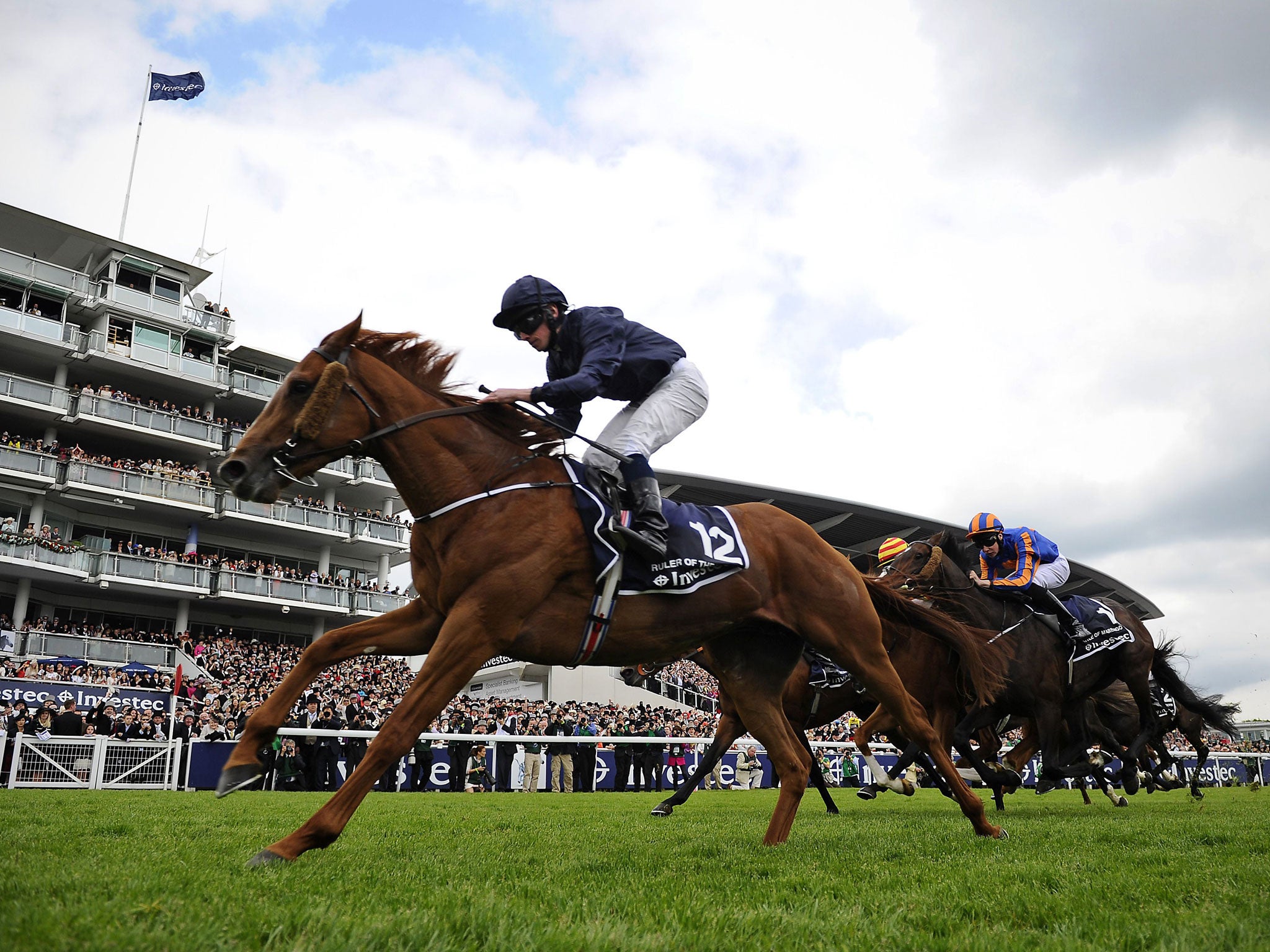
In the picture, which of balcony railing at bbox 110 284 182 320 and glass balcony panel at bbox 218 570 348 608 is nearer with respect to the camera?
glass balcony panel at bbox 218 570 348 608

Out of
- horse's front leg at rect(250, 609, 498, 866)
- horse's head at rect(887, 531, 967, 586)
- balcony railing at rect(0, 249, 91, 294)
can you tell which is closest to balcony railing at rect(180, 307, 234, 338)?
balcony railing at rect(0, 249, 91, 294)

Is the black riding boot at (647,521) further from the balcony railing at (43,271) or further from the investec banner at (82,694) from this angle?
the balcony railing at (43,271)

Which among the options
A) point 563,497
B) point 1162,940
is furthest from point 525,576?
point 1162,940

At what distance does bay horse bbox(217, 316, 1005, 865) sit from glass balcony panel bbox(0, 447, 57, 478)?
3989 centimetres

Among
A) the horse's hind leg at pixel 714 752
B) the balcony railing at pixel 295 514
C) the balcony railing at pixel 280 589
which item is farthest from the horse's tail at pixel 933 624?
the balcony railing at pixel 295 514

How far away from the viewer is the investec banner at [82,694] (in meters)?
24.6

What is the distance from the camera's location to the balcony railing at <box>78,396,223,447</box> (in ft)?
133

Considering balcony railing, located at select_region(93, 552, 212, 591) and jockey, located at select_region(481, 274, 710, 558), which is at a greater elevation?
balcony railing, located at select_region(93, 552, 212, 591)

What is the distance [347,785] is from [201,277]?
49.1m

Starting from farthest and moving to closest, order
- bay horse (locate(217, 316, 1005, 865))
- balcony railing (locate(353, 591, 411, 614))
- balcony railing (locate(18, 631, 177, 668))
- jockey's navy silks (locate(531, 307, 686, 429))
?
balcony railing (locate(353, 591, 411, 614)), balcony railing (locate(18, 631, 177, 668)), jockey's navy silks (locate(531, 307, 686, 429)), bay horse (locate(217, 316, 1005, 865))

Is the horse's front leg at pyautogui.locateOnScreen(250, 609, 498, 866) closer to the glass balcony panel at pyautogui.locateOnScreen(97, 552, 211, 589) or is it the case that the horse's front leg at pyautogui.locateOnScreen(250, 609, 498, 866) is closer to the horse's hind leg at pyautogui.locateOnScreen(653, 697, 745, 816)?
the horse's hind leg at pyautogui.locateOnScreen(653, 697, 745, 816)

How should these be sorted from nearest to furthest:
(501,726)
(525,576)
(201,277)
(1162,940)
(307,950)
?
→ (307,950) → (1162,940) → (525,576) → (501,726) → (201,277)

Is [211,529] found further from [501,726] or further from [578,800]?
[578,800]

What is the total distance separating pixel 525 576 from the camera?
4.70 metres
